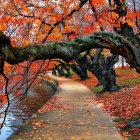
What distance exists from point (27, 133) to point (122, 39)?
7.84m

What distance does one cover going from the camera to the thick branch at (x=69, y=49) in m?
7.37

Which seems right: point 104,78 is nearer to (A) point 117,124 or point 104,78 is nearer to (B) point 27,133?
(A) point 117,124

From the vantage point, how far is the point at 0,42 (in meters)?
7.13

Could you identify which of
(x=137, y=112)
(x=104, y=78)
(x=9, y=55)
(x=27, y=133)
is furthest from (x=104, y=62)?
(x=9, y=55)

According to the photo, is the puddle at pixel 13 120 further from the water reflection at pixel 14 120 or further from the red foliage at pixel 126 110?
the red foliage at pixel 126 110

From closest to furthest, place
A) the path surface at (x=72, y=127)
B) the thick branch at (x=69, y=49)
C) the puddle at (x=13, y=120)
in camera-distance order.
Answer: the thick branch at (x=69, y=49) < the path surface at (x=72, y=127) < the puddle at (x=13, y=120)

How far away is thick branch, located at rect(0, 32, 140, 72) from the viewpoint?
24.2 ft

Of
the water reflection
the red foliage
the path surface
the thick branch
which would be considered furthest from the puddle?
the thick branch

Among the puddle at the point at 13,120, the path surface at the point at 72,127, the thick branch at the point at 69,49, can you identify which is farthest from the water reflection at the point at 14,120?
the thick branch at the point at 69,49

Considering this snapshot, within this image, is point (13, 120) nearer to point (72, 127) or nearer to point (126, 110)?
point (72, 127)

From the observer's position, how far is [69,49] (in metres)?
8.41

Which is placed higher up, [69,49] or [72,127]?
[69,49]

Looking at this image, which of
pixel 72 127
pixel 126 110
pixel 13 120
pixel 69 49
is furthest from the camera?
pixel 13 120

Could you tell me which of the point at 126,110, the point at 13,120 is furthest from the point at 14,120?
the point at 126,110
